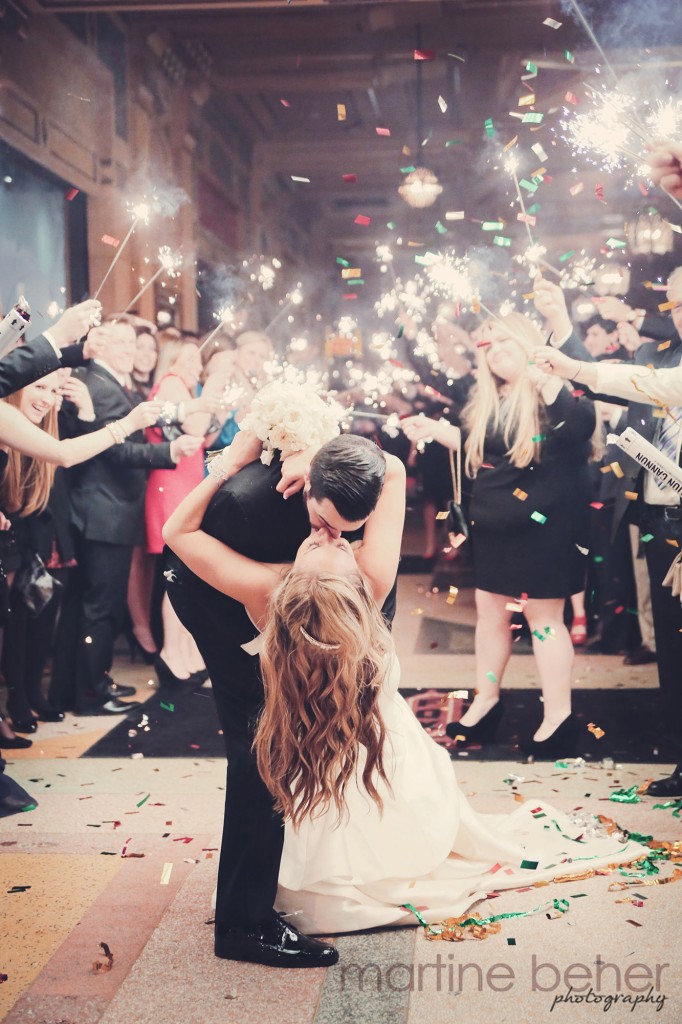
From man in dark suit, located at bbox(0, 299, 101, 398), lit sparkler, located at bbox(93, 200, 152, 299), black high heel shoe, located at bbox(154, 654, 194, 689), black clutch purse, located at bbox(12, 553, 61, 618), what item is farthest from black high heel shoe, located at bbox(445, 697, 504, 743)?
lit sparkler, located at bbox(93, 200, 152, 299)

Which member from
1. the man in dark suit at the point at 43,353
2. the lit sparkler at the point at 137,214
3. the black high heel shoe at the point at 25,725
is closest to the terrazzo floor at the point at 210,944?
the black high heel shoe at the point at 25,725

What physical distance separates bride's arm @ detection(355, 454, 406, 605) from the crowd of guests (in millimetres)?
1195

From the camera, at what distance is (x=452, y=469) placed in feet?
12.3

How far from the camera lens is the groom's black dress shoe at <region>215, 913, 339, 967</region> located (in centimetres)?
212

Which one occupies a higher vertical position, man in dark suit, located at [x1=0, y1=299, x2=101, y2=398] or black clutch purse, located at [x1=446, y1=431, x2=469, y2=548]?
man in dark suit, located at [x1=0, y1=299, x2=101, y2=398]

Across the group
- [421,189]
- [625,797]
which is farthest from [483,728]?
[421,189]

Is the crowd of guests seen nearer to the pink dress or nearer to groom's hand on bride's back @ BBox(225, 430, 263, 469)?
the pink dress

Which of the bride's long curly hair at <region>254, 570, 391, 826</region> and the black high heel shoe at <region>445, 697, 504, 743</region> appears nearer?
the bride's long curly hair at <region>254, 570, 391, 826</region>

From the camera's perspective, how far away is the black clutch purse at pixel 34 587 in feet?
11.5

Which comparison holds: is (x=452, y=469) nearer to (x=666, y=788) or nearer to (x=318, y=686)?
(x=666, y=788)

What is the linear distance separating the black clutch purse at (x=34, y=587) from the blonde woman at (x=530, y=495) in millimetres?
1455

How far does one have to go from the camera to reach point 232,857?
214 centimetres

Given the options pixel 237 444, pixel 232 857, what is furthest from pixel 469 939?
pixel 237 444

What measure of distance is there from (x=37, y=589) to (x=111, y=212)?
6.02 feet
